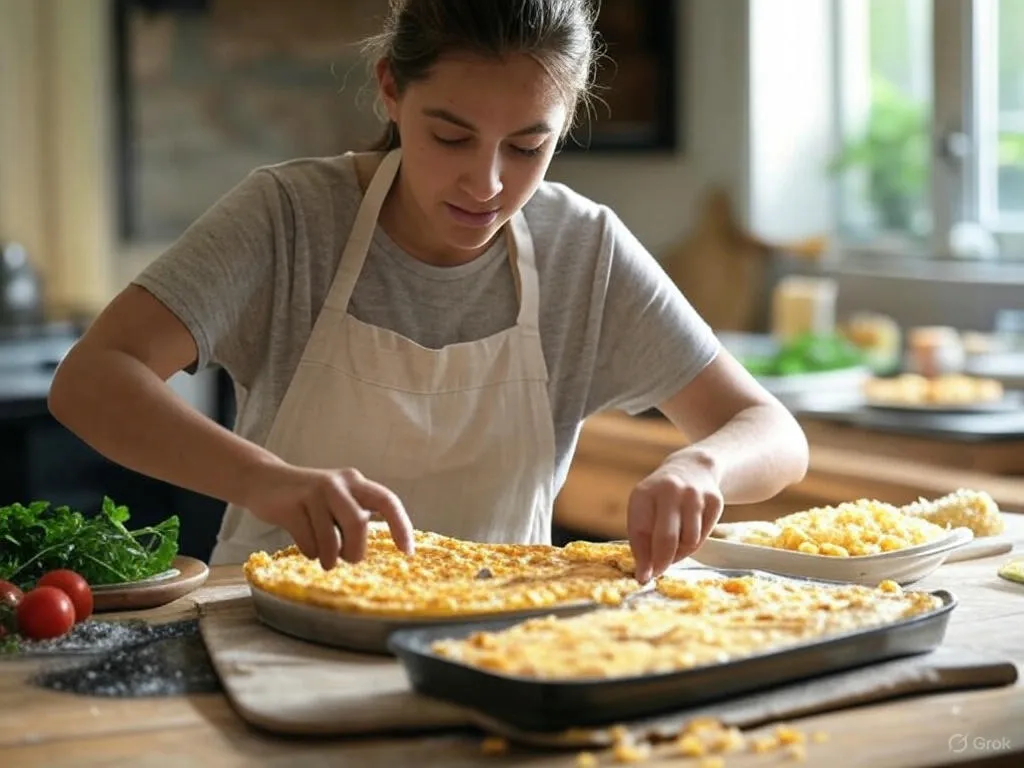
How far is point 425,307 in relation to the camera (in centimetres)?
226


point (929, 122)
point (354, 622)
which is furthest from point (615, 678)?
point (929, 122)

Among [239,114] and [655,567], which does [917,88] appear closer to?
[239,114]

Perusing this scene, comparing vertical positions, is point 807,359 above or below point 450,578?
below

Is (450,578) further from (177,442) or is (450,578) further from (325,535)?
(177,442)

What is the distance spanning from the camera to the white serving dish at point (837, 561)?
1855 mm

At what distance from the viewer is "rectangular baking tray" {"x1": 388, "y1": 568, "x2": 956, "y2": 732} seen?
1.31m

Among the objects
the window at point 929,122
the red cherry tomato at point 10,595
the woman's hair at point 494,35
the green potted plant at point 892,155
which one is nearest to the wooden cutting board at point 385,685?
the red cherry tomato at point 10,595

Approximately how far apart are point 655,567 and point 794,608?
0.61ft

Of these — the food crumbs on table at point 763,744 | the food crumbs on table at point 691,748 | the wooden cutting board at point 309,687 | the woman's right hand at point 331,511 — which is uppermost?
the woman's right hand at point 331,511

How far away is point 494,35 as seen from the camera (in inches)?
76.5

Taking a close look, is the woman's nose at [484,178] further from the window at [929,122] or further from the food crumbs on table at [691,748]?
the window at [929,122]

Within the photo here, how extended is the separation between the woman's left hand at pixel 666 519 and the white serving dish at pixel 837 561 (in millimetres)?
163

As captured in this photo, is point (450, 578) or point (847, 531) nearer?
point (450, 578)

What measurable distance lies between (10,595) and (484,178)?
724 millimetres
